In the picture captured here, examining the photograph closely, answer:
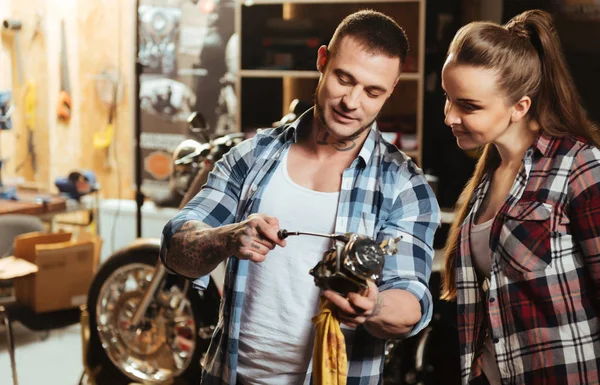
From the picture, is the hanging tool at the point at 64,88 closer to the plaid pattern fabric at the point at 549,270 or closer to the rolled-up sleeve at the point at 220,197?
the rolled-up sleeve at the point at 220,197

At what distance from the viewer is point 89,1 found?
4.93m

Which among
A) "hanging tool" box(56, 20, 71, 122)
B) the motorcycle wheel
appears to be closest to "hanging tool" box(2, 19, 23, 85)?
"hanging tool" box(56, 20, 71, 122)

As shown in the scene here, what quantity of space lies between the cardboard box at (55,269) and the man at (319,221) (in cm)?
250

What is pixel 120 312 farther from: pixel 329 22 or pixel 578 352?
pixel 578 352

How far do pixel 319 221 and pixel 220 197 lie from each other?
218mm

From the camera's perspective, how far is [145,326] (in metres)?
3.39

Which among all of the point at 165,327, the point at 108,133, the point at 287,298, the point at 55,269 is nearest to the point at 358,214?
the point at 287,298

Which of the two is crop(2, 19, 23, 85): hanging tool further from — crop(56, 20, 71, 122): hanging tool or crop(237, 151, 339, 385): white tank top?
crop(237, 151, 339, 385): white tank top

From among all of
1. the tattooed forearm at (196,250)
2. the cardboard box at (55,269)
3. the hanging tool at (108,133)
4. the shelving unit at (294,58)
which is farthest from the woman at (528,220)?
the hanging tool at (108,133)

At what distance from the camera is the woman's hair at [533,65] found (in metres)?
1.64

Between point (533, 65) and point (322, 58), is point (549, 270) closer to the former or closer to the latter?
Answer: point (533, 65)

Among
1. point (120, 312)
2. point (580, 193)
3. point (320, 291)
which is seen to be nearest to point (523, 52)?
point (580, 193)

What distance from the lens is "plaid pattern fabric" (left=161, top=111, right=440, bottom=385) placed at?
1446 millimetres

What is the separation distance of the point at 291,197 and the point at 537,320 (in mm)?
564
